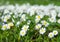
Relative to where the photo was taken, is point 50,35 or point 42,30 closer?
point 50,35

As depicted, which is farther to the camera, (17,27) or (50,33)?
(17,27)

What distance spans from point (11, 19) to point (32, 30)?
1264 mm

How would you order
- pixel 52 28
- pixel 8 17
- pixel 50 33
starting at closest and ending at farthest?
pixel 50 33 < pixel 52 28 < pixel 8 17

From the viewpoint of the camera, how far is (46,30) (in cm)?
557

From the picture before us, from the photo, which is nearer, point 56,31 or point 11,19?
point 56,31

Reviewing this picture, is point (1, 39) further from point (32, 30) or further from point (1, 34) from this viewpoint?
point (32, 30)

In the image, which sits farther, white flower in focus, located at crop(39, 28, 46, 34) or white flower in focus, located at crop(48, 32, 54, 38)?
white flower in focus, located at crop(39, 28, 46, 34)

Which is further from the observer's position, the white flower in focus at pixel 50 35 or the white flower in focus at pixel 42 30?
the white flower in focus at pixel 42 30

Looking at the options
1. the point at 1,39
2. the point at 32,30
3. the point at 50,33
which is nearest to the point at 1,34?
the point at 1,39

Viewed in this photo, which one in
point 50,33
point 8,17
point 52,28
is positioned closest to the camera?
point 50,33

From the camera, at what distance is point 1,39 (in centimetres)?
528

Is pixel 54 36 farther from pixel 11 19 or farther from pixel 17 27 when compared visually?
pixel 11 19

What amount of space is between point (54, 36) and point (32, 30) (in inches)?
19.2

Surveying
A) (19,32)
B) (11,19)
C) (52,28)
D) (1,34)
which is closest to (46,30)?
(52,28)
